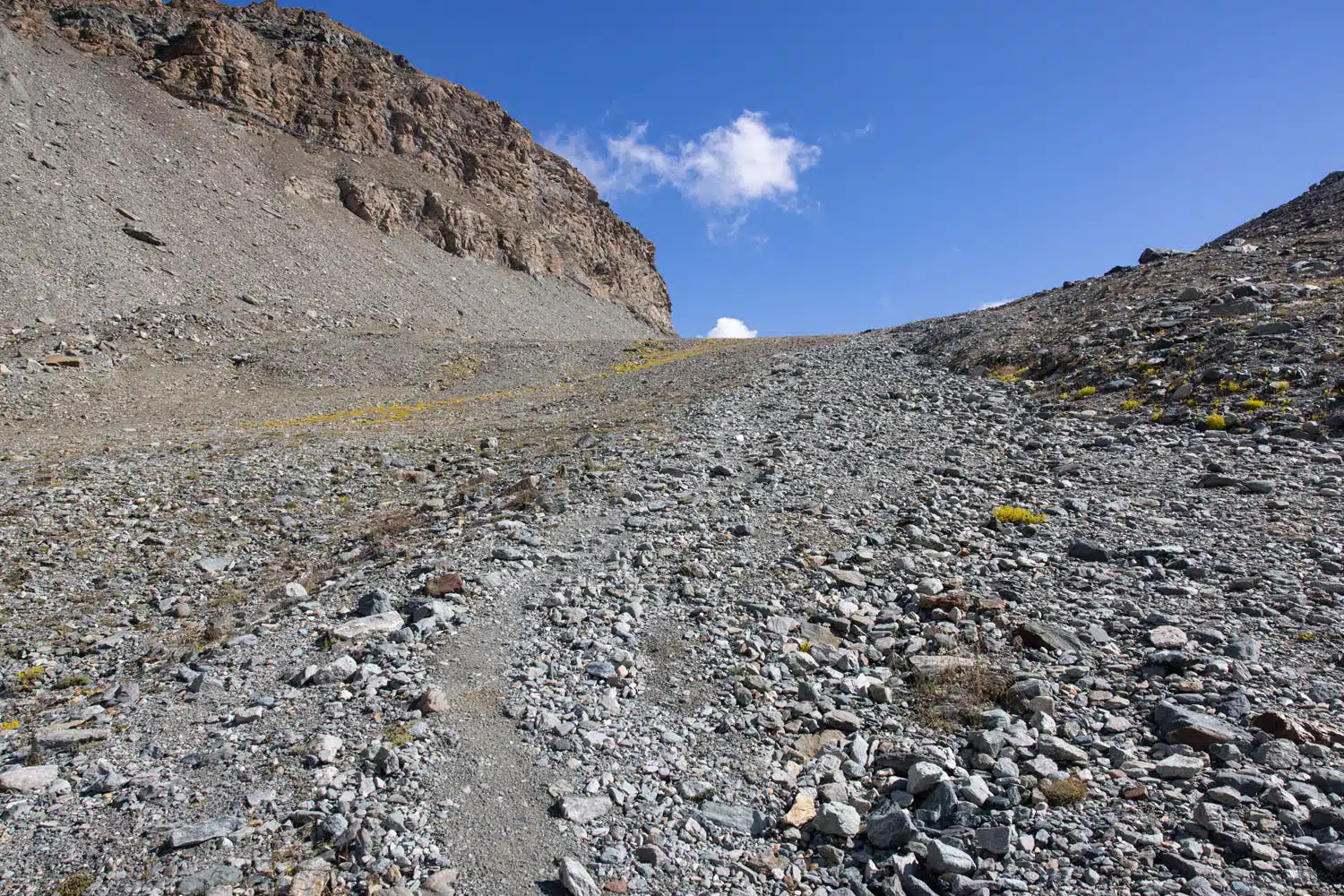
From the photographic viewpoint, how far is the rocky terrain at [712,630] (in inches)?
198

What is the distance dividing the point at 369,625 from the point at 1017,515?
9.85m

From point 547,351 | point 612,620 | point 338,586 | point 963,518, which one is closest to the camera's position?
point 612,620

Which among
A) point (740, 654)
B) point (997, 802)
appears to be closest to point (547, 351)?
point (740, 654)

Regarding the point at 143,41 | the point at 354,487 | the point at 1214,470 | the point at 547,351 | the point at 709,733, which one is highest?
the point at 143,41

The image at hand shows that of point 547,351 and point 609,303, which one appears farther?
point 609,303

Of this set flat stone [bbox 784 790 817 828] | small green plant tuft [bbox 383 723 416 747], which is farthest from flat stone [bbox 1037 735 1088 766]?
small green plant tuft [bbox 383 723 416 747]

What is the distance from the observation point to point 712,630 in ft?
27.5

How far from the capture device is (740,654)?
7883 millimetres

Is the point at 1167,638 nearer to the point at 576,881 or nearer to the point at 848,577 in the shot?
the point at 848,577

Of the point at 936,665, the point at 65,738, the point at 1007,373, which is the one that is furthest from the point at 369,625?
the point at 1007,373

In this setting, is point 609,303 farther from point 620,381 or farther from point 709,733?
point 709,733

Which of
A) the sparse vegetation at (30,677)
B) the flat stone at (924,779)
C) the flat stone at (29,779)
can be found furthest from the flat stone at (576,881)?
the sparse vegetation at (30,677)

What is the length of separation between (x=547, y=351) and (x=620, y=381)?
10.9 m

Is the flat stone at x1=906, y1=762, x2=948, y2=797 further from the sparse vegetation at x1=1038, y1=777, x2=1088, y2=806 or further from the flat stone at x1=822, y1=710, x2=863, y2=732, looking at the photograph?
the flat stone at x1=822, y1=710, x2=863, y2=732
